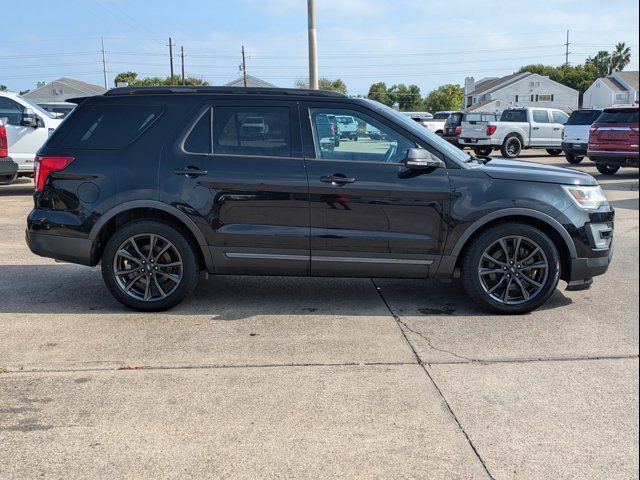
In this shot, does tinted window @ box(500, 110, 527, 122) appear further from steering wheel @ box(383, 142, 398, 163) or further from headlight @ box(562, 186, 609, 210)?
steering wheel @ box(383, 142, 398, 163)

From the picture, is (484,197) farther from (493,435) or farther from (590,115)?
(590,115)

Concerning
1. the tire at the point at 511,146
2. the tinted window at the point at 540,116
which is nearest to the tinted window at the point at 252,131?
the tire at the point at 511,146

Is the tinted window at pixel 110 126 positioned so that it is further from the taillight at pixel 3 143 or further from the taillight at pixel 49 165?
the taillight at pixel 3 143

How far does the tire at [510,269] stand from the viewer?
5.06 meters

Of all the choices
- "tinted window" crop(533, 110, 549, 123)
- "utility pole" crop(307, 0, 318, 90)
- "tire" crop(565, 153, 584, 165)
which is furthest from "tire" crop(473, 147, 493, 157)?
"utility pole" crop(307, 0, 318, 90)

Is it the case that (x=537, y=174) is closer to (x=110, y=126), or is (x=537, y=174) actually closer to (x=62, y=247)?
(x=110, y=126)

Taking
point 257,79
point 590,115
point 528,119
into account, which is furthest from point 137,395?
point 257,79

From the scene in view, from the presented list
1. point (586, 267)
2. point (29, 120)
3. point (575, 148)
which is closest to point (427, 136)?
point (586, 267)

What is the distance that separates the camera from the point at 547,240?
504 cm

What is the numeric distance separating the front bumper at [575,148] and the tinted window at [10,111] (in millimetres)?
16085

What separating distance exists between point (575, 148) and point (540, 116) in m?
3.82

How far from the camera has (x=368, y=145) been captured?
514 cm

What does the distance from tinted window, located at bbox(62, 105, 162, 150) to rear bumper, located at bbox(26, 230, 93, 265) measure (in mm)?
816

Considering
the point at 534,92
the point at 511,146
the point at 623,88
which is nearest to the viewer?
the point at 623,88
